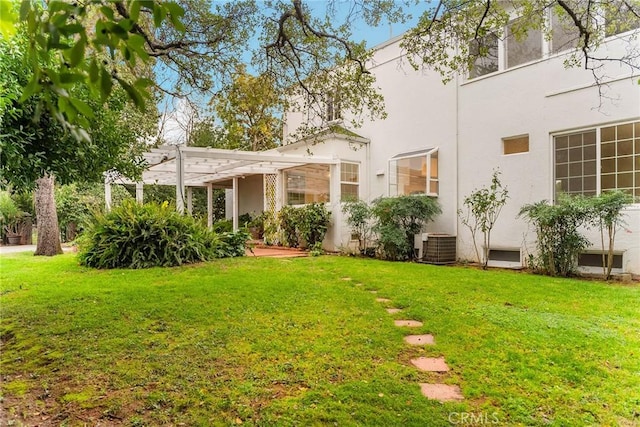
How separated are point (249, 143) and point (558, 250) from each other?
60.4ft

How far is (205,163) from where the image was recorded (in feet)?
45.3

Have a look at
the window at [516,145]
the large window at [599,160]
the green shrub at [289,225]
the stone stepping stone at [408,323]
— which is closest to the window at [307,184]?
the green shrub at [289,225]

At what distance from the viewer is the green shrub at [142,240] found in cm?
874

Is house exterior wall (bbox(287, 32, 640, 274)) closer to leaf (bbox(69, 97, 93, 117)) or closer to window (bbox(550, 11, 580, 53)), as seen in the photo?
window (bbox(550, 11, 580, 53))

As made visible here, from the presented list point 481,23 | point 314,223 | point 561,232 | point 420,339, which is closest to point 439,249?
point 561,232

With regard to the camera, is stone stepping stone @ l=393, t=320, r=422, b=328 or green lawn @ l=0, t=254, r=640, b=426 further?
stone stepping stone @ l=393, t=320, r=422, b=328

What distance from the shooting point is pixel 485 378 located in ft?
10.1

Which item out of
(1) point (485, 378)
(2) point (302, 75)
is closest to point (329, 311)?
(1) point (485, 378)

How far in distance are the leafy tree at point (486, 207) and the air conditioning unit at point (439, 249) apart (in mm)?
615

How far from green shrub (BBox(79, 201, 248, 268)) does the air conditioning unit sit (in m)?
5.84

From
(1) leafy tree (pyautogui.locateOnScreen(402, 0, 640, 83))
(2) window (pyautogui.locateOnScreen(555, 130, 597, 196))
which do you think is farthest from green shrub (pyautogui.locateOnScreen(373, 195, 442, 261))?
(1) leafy tree (pyautogui.locateOnScreen(402, 0, 640, 83))

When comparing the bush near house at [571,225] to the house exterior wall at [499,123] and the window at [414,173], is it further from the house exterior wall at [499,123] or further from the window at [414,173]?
the window at [414,173]

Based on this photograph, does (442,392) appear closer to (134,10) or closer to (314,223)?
(134,10)

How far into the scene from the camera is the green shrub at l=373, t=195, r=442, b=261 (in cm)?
1031
